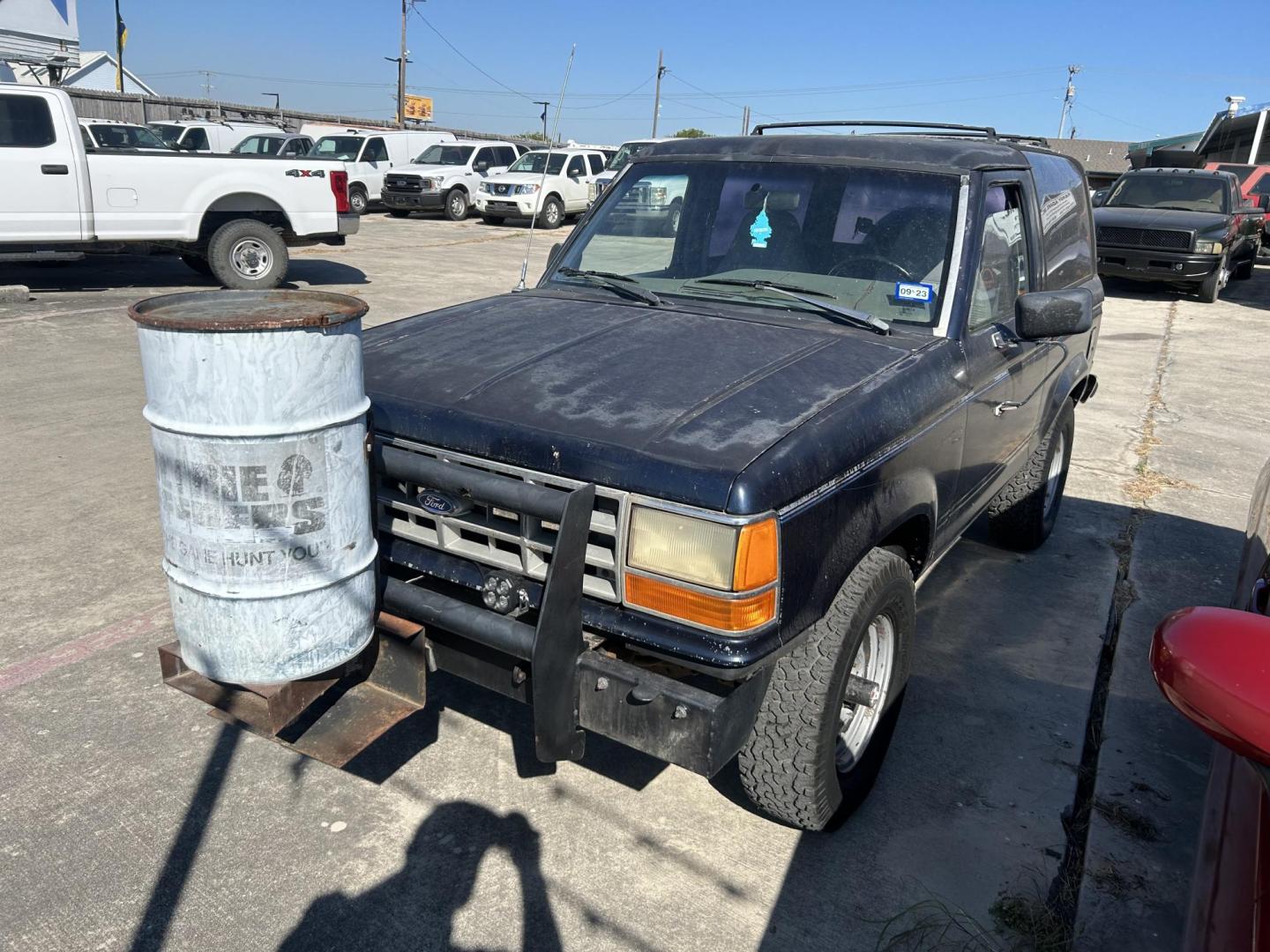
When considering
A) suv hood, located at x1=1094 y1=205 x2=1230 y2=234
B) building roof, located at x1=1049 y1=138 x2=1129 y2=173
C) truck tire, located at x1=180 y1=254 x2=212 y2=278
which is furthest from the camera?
building roof, located at x1=1049 y1=138 x2=1129 y2=173

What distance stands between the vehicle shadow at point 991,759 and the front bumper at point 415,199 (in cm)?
1920

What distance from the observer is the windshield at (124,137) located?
16.9 meters

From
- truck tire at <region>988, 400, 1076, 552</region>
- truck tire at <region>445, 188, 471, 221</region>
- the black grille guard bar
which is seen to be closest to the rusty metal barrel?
the black grille guard bar

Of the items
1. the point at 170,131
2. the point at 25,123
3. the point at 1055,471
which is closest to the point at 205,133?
the point at 170,131

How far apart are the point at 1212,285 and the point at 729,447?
1585cm

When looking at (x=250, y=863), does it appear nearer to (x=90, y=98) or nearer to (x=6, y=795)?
(x=6, y=795)

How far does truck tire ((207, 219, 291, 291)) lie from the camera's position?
1165cm

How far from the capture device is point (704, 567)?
95.1 inches

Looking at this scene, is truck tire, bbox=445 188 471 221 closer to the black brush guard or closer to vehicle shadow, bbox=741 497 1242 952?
vehicle shadow, bbox=741 497 1242 952

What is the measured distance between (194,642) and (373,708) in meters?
0.49

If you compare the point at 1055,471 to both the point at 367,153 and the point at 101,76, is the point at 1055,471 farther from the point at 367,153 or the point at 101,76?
the point at 101,76

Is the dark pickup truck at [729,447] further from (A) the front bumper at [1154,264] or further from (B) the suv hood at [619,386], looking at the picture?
(A) the front bumper at [1154,264]

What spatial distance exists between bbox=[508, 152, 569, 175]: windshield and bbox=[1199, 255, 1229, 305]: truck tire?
12897 millimetres

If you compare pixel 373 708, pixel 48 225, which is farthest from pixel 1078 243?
pixel 48 225
